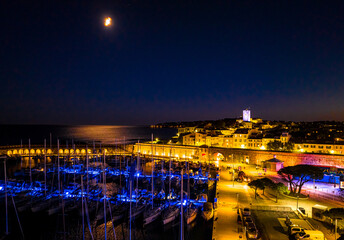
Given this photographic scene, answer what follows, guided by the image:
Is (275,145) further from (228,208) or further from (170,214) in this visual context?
(170,214)

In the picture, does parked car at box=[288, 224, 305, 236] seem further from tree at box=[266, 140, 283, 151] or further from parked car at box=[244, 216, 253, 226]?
tree at box=[266, 140, 283, 151]

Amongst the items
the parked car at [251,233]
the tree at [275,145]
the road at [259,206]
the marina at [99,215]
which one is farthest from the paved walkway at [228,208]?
the tree at [275,145]

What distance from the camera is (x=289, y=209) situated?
63.2 feet

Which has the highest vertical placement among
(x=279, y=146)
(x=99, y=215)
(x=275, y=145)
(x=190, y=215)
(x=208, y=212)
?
(x=275, y=145)

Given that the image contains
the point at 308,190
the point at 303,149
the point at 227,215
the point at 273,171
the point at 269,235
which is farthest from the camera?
the point at 303,149

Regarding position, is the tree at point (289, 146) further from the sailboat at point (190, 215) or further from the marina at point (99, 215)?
the sailboat at point (190, 215)

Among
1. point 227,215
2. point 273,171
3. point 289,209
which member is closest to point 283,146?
point 273,171

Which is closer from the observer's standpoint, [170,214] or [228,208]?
[170,214]

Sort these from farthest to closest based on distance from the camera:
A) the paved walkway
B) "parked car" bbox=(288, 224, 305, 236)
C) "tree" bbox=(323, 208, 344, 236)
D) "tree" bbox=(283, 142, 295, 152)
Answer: "tree" bbox=(283, 142, 295, 152), "tree" bbox=(323, 208, 344, 236), the paved walkway, "parked car" bbox=(288, 224, 305, 236)

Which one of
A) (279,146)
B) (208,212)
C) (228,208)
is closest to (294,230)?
(228,208)

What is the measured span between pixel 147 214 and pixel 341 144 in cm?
4028

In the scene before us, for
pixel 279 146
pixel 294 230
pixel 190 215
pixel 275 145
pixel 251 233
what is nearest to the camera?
pixel 251 233

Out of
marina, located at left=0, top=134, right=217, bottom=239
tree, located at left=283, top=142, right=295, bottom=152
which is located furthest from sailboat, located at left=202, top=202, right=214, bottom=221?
tree, located at left=283, top=142, right=295, bottom=152

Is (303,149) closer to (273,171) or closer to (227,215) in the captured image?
(273,171)
